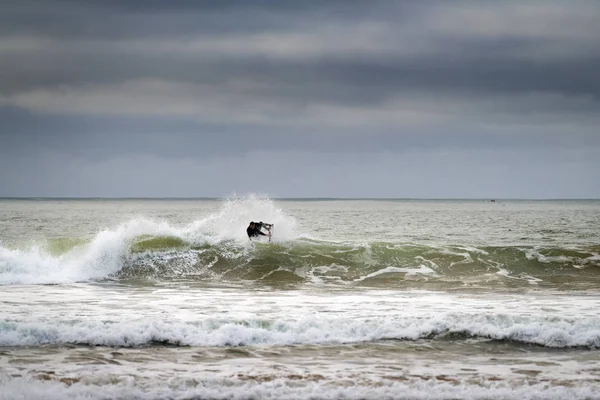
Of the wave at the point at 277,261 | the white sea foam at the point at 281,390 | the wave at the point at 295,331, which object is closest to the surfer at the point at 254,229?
the wave at the point at 277,261

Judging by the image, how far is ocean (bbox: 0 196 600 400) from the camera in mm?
10562

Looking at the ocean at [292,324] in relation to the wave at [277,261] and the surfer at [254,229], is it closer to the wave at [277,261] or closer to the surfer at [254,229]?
the wave at [277,261]

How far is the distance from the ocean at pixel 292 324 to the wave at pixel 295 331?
0.04 meters

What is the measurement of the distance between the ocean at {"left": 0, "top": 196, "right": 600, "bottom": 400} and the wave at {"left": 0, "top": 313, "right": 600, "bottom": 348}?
1.5 inches

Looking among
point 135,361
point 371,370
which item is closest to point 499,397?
point 371,370

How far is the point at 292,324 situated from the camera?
46.4 feet

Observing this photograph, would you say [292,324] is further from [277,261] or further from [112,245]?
[112,245]

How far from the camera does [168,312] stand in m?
16.2

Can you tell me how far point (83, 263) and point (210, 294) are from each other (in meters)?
7.02

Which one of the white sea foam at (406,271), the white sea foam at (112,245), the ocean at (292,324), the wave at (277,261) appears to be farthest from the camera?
the white sea foam at (406,271)

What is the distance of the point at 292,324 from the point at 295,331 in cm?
29

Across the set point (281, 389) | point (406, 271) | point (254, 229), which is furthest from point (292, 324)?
point (254, 229)

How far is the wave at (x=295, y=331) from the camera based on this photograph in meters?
13.3

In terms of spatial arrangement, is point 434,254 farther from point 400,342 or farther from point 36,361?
point 36,361
